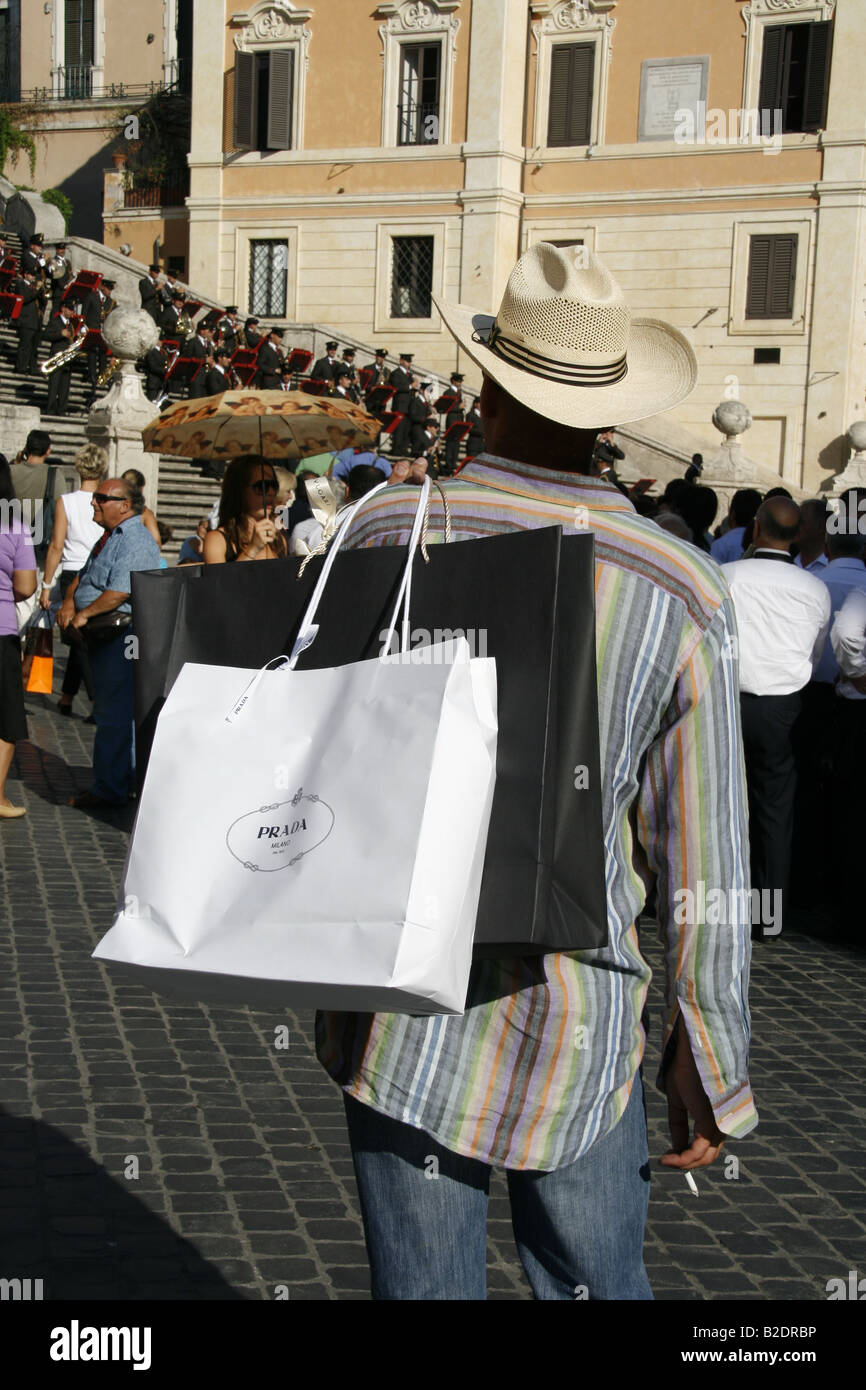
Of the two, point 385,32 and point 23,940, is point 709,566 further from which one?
point 385,32

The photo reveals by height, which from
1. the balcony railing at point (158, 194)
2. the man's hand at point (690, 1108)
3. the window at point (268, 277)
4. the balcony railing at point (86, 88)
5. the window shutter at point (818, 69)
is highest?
the balcony railing at point (86, 88)

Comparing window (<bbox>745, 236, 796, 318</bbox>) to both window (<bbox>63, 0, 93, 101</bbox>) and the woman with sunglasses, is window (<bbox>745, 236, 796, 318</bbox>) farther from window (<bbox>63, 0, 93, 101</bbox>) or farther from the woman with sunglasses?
the woman with sunglasses

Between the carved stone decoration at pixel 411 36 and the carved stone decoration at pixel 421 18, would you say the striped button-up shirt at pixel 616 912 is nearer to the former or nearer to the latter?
the carved stone decoration at pixel 411 36

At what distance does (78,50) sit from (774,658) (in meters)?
45.1

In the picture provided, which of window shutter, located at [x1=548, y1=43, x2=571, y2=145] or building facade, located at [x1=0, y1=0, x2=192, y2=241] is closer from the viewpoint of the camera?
window shutter, located at [x1=548, y1=43, x2=571, y2=145]

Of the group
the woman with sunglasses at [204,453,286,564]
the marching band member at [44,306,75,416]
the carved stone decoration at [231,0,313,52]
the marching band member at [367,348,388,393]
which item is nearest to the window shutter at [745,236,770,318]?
the marching band member at [367,348,388,393]

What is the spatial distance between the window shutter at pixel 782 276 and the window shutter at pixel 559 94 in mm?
5116

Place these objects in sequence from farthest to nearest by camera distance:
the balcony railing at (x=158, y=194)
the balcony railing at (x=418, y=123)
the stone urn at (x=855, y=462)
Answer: the balcony railing at (x=158, y=194) → the balcony railing at (x=418, y=123) → the stone urn at (x=855, y=462)

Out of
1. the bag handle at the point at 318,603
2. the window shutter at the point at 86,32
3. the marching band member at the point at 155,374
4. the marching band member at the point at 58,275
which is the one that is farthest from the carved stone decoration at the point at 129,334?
the window shutter at the point at 86,32

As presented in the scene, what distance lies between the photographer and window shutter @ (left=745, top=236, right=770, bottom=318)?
32250 mm

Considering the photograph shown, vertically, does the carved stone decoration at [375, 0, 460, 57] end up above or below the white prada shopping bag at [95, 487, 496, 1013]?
above

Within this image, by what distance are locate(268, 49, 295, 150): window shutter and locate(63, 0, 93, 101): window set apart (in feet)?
39.9

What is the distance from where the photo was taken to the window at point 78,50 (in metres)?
46.2

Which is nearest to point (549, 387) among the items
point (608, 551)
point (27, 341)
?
point (608, 551)
